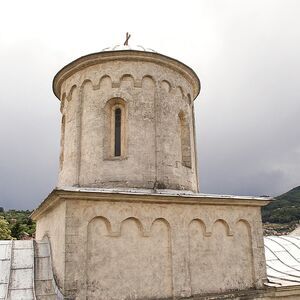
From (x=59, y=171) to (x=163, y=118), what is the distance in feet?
11.7

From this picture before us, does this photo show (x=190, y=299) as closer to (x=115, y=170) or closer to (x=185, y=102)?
(x=115, y=170)

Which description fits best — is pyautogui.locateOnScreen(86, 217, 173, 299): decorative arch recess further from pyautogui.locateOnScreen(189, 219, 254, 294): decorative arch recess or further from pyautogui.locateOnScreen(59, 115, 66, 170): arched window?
pyautogui.locateOnScreen(59, 115, 66, 170): arched window

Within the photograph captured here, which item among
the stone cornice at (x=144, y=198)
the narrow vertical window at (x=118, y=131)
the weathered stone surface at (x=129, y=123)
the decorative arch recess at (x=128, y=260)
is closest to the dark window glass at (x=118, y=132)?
the narrow vertical window at (x=118, y=131)

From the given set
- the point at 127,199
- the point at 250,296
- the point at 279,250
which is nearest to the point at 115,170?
the point at 127,199

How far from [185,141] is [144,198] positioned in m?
2.88

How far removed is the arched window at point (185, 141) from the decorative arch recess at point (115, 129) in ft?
5.88

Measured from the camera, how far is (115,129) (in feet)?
29.5

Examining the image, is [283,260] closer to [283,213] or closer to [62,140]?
[62,140]

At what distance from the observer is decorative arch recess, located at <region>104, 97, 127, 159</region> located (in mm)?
8773

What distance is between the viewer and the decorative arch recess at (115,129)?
8773 millimetres

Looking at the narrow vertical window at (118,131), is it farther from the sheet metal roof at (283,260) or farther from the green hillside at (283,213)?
the green hillside at (283,213)

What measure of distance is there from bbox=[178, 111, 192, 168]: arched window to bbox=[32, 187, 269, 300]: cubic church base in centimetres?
165

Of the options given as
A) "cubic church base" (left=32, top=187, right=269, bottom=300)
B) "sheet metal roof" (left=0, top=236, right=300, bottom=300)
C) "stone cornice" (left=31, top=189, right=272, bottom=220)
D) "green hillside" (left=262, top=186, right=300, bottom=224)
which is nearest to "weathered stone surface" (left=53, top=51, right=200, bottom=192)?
"stone cornice" (left=31, top=189, right=272, bottom=220)

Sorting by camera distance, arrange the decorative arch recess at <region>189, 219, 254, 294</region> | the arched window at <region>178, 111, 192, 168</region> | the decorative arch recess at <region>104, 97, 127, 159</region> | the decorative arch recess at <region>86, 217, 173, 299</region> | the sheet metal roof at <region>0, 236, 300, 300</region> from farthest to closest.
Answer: the arched window at <region>178, 111, 192, 168</region> → the decorative arch recess at <region>104, 97, 127, 159</region> → the decorative arch recess at <region>189, 219, 254, 294</region> → the decorative arch recess at <region>86, 217, 173, 299</region> → the sheet metal roof at <region>0, 236, 300, 300</region>
